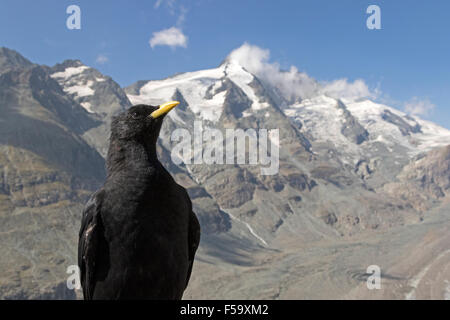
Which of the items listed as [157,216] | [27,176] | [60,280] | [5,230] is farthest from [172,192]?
[27,176]

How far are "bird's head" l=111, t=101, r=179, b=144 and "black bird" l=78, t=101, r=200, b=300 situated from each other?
1 cm

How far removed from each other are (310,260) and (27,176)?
138m

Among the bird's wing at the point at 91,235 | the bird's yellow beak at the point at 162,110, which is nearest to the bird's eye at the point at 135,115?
the bird's yellow beak at the point at 162,110

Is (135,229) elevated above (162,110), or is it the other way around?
(162,110)

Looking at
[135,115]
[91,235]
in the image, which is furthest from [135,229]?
[135,115]

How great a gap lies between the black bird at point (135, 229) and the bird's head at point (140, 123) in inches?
0.5

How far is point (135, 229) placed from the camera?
4.50 meters

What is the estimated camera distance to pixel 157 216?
4582 mm

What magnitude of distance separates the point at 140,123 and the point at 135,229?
1.34 metres

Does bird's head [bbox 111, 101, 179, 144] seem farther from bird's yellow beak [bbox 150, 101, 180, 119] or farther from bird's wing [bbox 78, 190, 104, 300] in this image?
bird's wing [bbox 78, 190, 104, 300]

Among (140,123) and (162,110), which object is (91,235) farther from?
(162,110)

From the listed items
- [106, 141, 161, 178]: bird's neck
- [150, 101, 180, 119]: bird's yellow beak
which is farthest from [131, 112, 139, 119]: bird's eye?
Answer: [106, 141, 161, 178]: bird's neck
